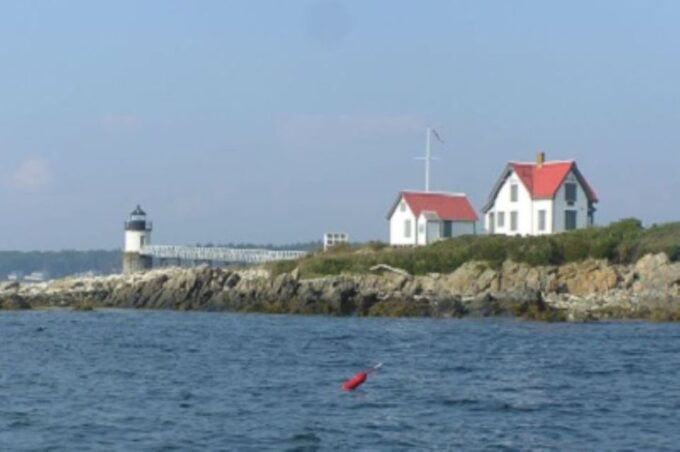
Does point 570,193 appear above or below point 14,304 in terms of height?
above

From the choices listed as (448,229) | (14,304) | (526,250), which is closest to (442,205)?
(448,229)

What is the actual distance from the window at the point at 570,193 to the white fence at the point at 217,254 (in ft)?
56.6

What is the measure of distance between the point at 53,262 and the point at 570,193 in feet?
444

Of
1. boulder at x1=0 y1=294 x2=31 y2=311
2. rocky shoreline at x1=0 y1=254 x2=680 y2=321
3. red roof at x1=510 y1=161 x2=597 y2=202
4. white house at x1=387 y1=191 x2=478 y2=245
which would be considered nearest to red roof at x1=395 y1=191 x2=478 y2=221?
white house at x1=387 y1=191 x2=478 y2=245

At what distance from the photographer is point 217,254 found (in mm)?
85188

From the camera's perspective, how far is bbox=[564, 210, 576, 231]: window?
67.8 metres

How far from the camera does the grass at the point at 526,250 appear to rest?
196 ft

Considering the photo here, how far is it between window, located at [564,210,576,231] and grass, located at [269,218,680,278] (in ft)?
13.2

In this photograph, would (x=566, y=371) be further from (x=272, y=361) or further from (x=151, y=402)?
(x=151, y=402)

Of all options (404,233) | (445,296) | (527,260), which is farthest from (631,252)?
(404,233)

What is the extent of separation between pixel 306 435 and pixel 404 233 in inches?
1991

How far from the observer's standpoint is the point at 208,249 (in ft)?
285

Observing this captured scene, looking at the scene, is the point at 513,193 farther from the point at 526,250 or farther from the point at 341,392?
the point at 341,392

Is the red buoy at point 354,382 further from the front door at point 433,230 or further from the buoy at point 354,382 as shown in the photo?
the front door at point 433,230
